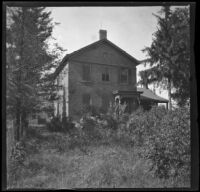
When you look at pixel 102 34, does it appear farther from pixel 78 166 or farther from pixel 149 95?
pixel 78 166

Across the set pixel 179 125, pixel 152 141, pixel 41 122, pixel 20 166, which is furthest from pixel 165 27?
pixel 20 166

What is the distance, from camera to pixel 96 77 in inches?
272

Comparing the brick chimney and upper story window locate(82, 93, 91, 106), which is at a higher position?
the brick chimney

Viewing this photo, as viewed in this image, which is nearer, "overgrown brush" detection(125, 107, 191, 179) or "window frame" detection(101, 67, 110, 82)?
"overgrown brush" detection(125, 107, 191, 179)

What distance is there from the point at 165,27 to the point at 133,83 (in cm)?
220

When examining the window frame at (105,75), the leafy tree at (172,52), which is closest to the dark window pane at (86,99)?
the window frame at (105,75)

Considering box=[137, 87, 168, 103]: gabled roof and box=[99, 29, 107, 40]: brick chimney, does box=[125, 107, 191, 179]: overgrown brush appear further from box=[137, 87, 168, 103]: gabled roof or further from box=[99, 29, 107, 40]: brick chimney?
box=[99, 29, 107, 40]: brick chimney

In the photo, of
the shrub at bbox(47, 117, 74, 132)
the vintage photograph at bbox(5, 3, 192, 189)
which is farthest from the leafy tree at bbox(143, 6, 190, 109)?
the shrub at bbox(47, 117, 74, 132)

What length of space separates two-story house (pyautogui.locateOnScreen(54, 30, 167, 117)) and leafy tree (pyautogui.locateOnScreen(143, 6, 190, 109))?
0.80m

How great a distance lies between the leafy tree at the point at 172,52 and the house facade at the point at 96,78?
2.62ft

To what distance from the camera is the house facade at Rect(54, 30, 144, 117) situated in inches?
253

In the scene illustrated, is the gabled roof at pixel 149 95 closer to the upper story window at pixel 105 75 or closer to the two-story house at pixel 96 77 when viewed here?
the two-story house at pixel 96 77

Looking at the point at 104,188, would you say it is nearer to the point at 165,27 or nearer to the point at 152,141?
the point at 152,141

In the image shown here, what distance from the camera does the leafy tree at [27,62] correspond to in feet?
17.4
